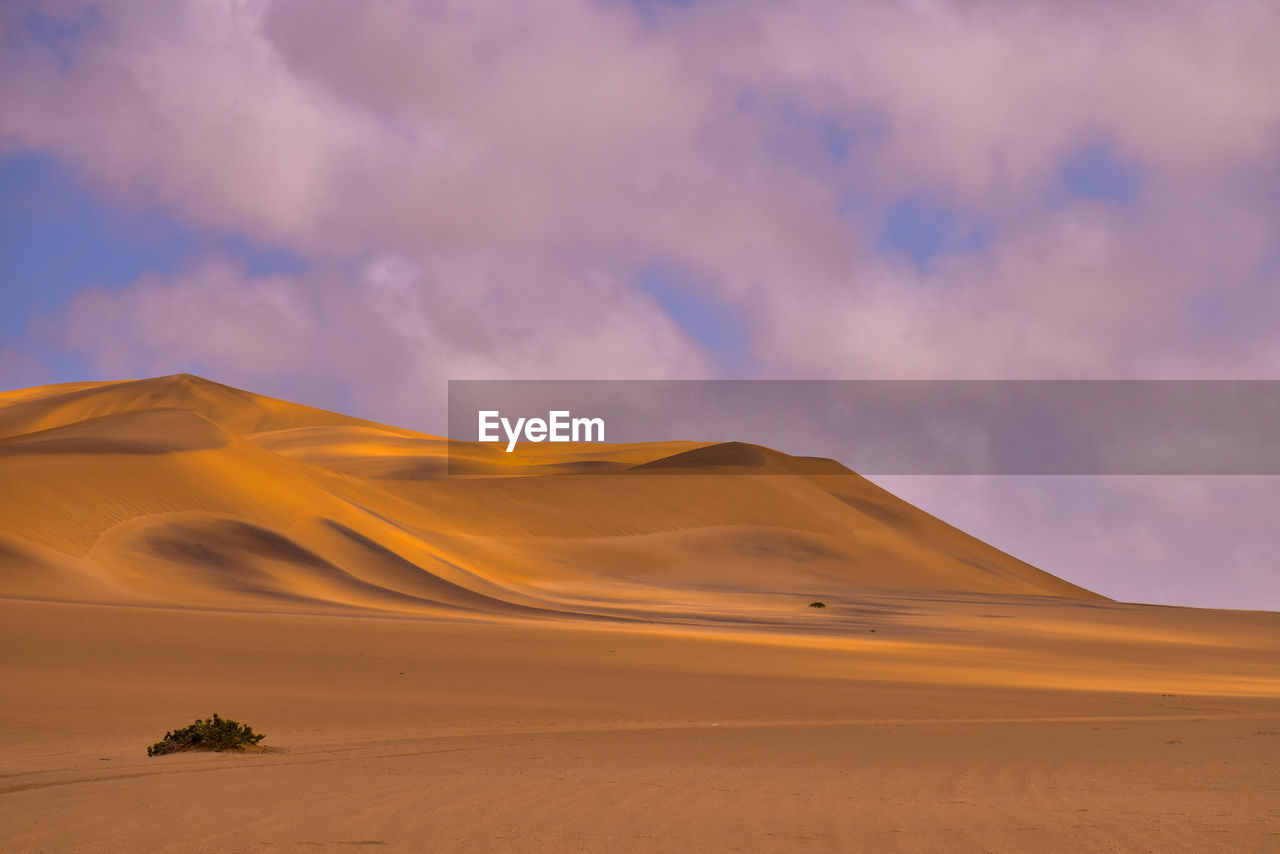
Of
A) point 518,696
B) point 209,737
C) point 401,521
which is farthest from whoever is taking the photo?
point 401,521

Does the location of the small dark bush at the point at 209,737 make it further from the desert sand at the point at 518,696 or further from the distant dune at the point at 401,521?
the distant dune at the point at 401,521

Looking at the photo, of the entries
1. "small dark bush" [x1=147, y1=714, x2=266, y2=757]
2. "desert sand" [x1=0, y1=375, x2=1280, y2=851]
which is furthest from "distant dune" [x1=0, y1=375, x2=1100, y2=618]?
"small dark bush" [x1=147, y1=714, x2=266, y2=757]

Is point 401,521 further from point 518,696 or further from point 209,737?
point 209,737

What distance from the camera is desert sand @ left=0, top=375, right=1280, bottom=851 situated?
9.06m

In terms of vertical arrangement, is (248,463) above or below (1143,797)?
above

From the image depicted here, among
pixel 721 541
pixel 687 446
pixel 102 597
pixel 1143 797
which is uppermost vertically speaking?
pixel 687 446

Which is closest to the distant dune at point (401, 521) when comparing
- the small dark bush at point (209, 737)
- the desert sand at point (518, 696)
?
the desert sand at point (518, 696)

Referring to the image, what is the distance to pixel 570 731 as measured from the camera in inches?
631

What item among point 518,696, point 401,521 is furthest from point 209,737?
point 401,521

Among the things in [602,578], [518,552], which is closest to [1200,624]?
[602,578]

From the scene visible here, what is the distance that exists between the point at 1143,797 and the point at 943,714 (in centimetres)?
901

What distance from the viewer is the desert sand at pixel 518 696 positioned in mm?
9062

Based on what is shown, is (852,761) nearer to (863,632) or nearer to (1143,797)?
(1143,797)

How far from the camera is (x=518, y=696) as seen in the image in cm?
2008
